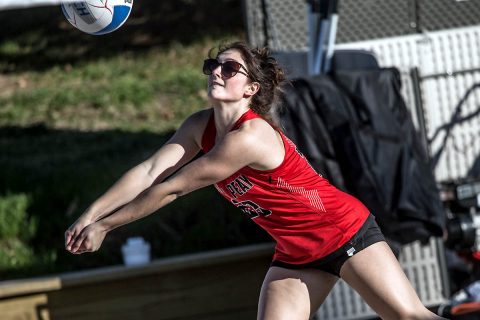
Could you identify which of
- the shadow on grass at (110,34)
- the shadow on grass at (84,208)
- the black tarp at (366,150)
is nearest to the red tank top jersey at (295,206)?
the black tarp at (366,150)

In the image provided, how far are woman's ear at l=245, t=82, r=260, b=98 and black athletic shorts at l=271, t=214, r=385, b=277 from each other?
817 mm

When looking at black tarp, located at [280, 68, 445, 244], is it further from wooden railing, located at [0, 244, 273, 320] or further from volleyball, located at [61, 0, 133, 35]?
volleyball, located at [61, 0, 133, 35]

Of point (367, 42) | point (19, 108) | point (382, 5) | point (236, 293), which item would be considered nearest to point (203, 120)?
point (236, 293)


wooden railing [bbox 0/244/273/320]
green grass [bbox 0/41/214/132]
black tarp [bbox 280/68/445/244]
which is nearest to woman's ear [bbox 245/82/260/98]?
black tarp [bbox 280/68/445/244]

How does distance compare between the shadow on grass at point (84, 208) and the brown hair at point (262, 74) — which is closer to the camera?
the brown hair at point (262, 74)

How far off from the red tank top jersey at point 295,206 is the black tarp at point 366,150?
204 cm

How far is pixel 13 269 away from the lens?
286 inches

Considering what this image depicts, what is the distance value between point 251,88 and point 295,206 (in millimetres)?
587

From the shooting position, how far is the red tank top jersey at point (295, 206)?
450cm

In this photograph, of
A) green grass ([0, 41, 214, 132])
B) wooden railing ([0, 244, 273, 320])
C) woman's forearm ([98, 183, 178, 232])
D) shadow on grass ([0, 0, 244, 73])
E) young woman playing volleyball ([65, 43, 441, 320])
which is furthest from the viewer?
shadow on grass ([0, 0, 244, 73])

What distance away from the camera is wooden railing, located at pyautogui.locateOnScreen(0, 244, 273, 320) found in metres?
6.84

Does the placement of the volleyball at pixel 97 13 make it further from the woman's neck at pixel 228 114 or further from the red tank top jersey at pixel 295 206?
the red tank top jersey at pixel 295 206

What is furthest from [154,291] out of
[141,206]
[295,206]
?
[141,206]

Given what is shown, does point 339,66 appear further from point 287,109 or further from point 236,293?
point 236,293
